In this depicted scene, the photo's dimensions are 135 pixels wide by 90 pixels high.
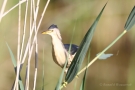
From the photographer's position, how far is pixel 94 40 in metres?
1.80

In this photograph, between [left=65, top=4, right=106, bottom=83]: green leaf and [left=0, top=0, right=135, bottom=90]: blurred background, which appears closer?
[left=65, top=4, right=106, bottom=83]: green leaf

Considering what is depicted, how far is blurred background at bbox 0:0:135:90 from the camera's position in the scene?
1725 mm

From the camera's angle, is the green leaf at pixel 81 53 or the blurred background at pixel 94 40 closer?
the green leaf at pixel 81 53

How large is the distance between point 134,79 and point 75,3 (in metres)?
0.56

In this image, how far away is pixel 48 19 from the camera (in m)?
1.81

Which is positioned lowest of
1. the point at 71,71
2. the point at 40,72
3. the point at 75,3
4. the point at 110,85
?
the point at 110,85

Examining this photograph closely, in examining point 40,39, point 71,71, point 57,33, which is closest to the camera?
point 71,71

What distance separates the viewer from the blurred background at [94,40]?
5.66 ft

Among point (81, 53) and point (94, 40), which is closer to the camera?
point (81, 53)

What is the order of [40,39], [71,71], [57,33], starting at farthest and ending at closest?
[40,39] → [57,33] → [71,71]

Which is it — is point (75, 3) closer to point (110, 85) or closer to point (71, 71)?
point (110, 85)

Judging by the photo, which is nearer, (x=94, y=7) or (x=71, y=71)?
(x=71, y=71)

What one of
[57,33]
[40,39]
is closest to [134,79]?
[40,39]

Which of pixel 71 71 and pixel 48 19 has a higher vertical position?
pixel 48 19
